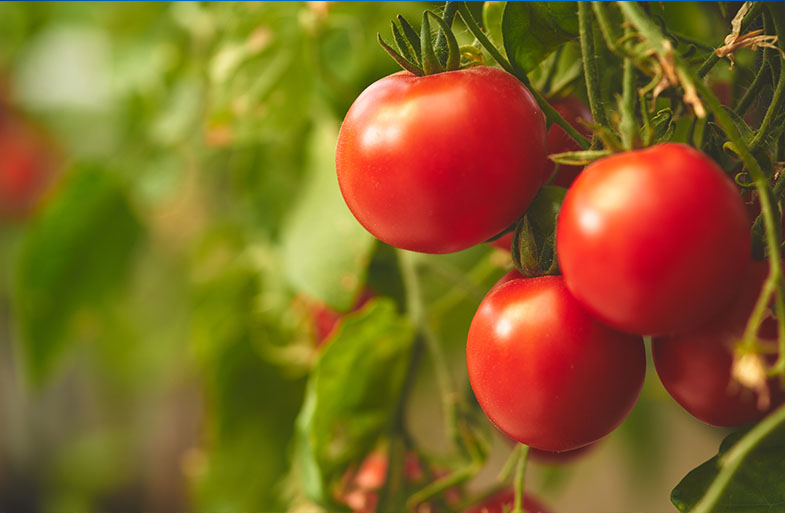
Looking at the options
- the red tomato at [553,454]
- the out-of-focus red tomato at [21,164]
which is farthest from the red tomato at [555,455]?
the out-of-focus red tomato at [21,164]

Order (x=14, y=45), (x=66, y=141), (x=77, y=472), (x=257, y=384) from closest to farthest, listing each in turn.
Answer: (x=257, y=384) → (x=14, y=45) → (x=66, y=141) → (x=77, y=472)

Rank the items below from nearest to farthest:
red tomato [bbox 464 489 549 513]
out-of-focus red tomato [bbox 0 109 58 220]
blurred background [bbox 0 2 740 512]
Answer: red tomato [bbox 464 489 549 513] → blurred background [bbox 0 2 740 512] → out-of-focus red tomato [bbox 0 109 58 220]

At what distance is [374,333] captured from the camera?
1.29 ft

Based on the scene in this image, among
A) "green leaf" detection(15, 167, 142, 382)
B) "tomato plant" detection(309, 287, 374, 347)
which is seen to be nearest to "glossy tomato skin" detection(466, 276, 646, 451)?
"tomato plant" detection(309, 287, 374, 347)

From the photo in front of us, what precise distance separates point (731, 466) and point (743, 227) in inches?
2.5

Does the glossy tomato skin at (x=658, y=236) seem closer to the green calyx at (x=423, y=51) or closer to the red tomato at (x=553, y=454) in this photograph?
the green calyx at (x=423, y=51)

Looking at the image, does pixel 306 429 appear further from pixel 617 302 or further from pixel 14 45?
pixel 14 45

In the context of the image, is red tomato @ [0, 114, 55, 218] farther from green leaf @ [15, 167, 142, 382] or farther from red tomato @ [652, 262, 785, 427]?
red tomato @ [652, 262, 785, 427]

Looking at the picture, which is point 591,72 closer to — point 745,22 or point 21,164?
point 745,22

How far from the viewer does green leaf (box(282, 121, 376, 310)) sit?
0.39 meters

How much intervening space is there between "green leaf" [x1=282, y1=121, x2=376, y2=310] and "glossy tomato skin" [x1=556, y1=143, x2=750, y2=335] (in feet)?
0.73

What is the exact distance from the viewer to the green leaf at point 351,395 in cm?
37

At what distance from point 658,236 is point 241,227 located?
1.89 feet

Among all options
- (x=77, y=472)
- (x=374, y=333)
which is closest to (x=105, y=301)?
(x=374, y=333)
